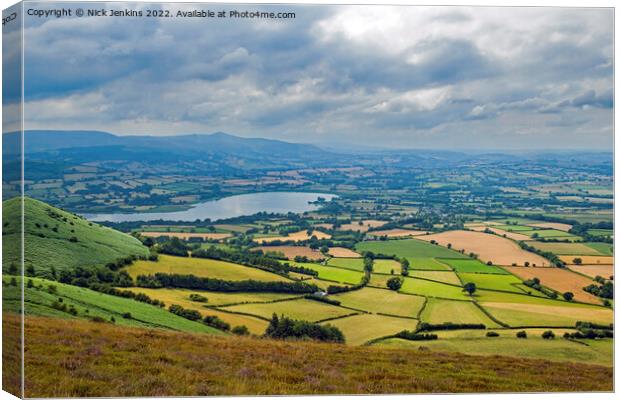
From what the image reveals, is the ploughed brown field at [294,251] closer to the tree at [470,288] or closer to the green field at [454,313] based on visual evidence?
the green field at [454,313]

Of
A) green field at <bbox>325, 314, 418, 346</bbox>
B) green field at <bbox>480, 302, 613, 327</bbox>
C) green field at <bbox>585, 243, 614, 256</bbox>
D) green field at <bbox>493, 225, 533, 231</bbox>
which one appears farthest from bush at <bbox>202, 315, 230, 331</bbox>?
green field at <bbox>585, 243, 614, 256</bbox>

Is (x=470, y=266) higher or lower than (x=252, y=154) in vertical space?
lower

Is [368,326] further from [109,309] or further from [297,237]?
[109,309]

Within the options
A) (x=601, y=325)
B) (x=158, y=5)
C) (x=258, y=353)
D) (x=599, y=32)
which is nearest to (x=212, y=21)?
(x=158, y=5)

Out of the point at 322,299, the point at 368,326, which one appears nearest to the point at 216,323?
the point at 322,299

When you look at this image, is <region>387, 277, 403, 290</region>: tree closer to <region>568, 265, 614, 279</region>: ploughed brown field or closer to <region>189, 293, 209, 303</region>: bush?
<region>568, 265, 614, 279</region>: ploughed brown field

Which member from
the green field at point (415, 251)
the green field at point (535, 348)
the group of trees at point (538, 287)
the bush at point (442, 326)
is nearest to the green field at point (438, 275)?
the green field at point (415, 251)

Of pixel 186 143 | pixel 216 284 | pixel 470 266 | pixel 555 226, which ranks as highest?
pixel 186 143
